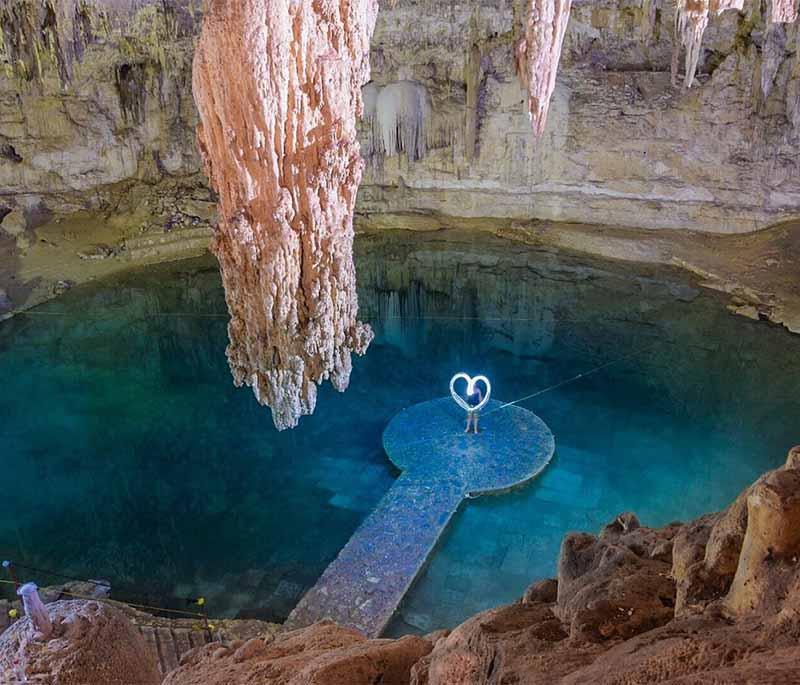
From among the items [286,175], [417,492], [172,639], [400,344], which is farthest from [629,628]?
[400,344]

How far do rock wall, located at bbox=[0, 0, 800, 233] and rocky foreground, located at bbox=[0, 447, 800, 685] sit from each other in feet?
32.2

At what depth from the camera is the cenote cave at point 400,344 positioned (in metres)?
2.29

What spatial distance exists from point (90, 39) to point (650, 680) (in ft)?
41.1

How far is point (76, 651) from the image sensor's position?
231cm

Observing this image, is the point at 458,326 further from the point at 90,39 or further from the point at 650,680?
the point at 650,680

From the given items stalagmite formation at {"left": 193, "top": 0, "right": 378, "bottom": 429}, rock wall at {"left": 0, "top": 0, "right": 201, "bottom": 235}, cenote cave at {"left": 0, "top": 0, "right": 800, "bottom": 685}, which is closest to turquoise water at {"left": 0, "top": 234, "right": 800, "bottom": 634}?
cenote cave at {"left": 0, "top": 0, "right": 800, "bottom": 685}

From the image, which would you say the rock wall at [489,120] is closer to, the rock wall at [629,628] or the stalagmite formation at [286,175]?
the stalagmite formation at [286,175]

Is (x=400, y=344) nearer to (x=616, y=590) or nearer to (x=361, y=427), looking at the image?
(x=361, y=427)

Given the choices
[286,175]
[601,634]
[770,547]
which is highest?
[286,175]

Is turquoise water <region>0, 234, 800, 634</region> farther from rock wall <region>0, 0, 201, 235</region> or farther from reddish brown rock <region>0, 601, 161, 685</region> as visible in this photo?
reddish brown rock <region>0, 601, 161, 685</region>

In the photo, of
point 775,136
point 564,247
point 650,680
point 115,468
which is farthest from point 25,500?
point 775,136

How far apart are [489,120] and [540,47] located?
7.61 metres

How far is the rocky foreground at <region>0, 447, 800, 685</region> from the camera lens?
152 centimetres

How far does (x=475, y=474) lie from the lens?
721 centimetres
